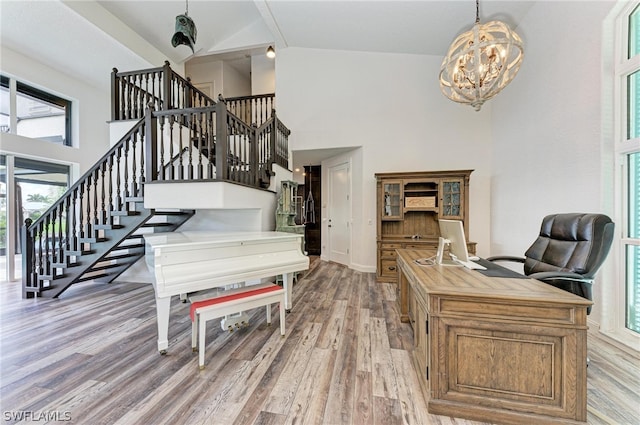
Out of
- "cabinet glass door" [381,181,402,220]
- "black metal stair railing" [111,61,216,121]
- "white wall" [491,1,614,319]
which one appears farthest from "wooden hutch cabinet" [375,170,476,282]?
"black metal stair railing" [111,61,216,121]

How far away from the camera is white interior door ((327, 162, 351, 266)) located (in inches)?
222

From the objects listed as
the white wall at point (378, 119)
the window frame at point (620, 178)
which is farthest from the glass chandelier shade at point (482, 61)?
the white wall at point (378, 119)

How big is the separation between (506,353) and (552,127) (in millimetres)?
3028

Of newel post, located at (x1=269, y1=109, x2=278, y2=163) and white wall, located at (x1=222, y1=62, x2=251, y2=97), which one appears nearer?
newel post, located at (x1=269, y1=109, x2=278, y2=163)

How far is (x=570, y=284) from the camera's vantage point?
1.93 metres

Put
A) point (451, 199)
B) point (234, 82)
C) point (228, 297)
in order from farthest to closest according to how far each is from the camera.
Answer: point (234, 82) < point (451, 199) < point (228, 297)

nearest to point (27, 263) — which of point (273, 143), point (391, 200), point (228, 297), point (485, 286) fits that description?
point (228, 297)

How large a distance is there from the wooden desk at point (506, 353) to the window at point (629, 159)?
1.67 metres

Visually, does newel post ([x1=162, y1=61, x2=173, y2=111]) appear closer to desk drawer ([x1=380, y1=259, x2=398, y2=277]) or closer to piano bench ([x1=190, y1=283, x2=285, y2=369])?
piano bench ([x1=190, y1=283, x2=285, y2=369])

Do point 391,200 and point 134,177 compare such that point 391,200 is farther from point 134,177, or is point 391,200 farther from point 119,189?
point 119,189

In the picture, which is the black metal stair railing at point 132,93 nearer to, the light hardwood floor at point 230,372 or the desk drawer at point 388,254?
the light hardwood floor at point 230,372

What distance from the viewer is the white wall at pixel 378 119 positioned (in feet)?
15.4

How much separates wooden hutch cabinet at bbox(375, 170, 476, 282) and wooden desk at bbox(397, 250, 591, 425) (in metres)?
2.96

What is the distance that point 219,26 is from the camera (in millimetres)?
5312
